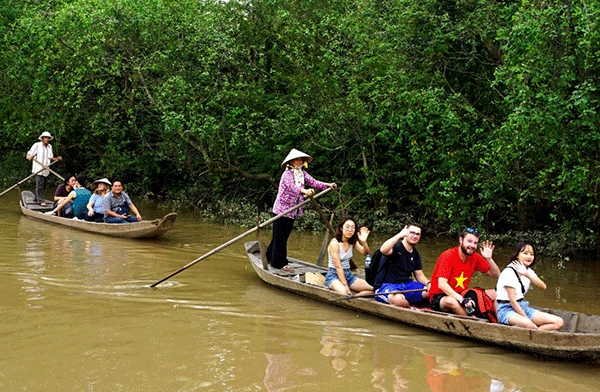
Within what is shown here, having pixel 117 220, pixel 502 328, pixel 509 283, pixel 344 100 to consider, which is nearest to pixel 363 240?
pixel 509 283

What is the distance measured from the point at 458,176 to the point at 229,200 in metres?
7.54

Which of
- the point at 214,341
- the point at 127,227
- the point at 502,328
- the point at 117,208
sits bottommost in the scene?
the point at 214,341

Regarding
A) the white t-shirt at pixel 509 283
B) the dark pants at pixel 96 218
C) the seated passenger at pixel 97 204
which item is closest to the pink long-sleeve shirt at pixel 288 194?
the white t-shirt at pixel 509 283

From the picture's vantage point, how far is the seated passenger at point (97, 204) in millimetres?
12547

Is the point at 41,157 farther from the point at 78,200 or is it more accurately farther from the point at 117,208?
the point at 117,208

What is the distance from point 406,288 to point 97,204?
7321mm

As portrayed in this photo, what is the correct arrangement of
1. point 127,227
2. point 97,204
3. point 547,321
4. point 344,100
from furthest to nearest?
point 344,100
point 97,204
point 127,227
point 547,321

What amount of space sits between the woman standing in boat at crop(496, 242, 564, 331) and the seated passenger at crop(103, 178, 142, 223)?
7.44 metres

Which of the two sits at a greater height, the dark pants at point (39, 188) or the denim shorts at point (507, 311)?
the dark pants at point (39, 188)

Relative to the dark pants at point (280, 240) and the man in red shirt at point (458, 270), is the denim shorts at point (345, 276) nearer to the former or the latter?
A: the man in red shirt at point (458, 270)

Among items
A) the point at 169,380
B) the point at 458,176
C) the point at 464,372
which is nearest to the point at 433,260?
the point at 458,176

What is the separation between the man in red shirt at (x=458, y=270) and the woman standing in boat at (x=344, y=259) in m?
1.03

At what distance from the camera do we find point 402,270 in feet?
23.6

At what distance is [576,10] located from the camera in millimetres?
9062
